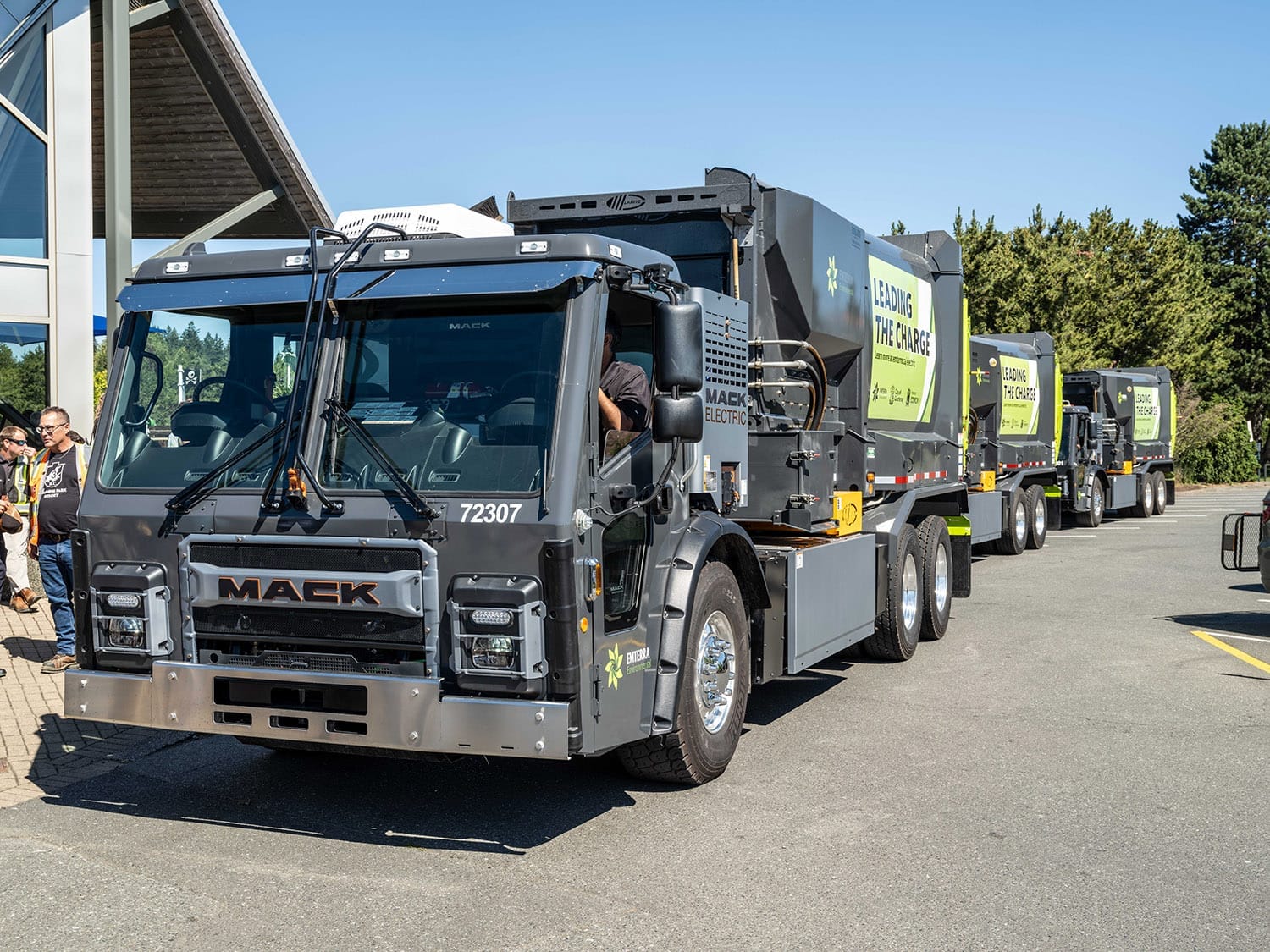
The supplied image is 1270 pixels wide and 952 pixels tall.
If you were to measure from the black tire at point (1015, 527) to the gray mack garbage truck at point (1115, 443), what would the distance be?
3.86 metres

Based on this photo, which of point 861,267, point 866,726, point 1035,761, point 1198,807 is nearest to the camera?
point 1198,807

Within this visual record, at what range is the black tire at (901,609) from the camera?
9906 millimetres

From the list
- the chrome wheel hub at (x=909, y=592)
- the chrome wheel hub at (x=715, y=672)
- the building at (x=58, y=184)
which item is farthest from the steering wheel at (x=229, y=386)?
the building at (x=58, y=184)

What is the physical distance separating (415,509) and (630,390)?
118cm

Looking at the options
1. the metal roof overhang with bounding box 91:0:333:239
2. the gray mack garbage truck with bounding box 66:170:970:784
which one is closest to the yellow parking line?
the gray mack garbage truck with bounding box 66:170:970:784

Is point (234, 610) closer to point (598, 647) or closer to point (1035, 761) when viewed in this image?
point (598, 647)

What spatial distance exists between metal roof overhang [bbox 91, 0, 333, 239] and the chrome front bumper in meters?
11.4

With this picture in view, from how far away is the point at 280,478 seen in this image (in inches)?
223

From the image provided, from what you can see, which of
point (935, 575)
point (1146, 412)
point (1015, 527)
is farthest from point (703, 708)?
point (1146, 412)

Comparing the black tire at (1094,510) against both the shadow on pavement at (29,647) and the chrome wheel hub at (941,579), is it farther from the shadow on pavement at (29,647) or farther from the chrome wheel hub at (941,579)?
the shadow on pavement at (29,647)

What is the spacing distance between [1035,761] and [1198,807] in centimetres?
101

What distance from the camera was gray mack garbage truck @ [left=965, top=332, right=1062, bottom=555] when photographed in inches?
739

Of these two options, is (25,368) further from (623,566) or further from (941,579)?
(623,566)

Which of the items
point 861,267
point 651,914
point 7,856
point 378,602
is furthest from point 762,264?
point 7,856
